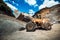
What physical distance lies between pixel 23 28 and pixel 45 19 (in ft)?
1.64

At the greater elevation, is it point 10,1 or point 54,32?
point 10,1

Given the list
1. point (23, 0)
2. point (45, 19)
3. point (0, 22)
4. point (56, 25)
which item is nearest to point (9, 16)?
point (0, 22)

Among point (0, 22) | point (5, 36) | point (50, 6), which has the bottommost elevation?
point (5, 36)

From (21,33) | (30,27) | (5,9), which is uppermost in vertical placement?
(5,9)

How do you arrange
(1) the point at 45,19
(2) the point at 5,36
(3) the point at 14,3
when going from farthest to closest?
(3) the point at 14,3 < (1) the point at 45,19 < (2) the point at 5,36

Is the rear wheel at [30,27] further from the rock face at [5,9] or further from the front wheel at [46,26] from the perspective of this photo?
the rock face at [5,9]

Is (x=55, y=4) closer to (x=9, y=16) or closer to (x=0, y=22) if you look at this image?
(x=9, y=16)

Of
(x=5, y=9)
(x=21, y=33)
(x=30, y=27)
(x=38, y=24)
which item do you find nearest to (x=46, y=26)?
(x=38, y=24)

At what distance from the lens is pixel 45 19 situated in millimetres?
2918

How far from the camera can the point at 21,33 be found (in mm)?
2752

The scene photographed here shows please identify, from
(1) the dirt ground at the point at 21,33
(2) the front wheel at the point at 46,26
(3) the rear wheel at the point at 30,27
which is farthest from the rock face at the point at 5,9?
(2) the front wheel at the point at 46,26

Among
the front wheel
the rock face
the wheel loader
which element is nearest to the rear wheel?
the wheel loader

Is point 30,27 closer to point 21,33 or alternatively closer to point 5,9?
point 21,33

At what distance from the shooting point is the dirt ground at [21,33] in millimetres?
2554
